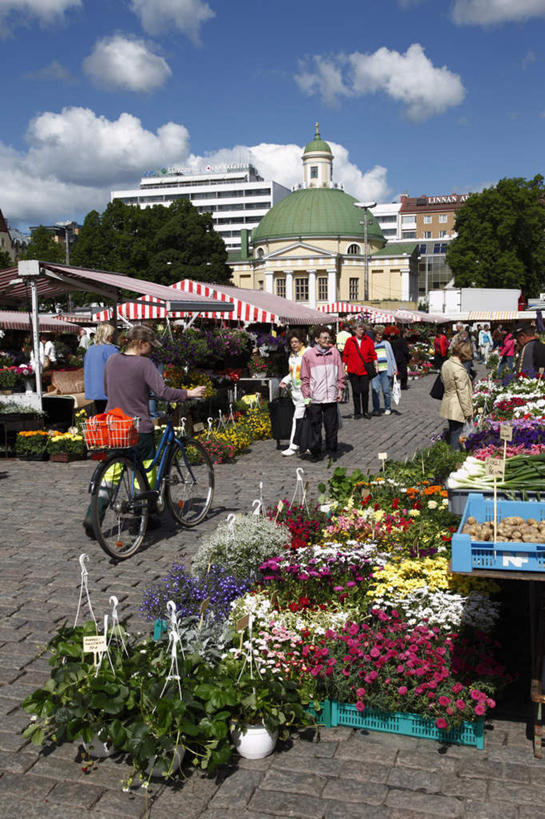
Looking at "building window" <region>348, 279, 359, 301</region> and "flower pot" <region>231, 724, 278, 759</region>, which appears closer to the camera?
"flower pot" <region>231, 724, 278, 759</region>

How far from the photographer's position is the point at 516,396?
990 cm

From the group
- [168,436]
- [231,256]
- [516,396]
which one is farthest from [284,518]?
[231,256]

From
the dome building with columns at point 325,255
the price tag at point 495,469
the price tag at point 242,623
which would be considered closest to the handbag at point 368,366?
the price tag at point 495,469

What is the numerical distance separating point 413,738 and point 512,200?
5656cm

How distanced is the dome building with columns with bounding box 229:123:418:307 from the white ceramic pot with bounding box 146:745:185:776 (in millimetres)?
89269

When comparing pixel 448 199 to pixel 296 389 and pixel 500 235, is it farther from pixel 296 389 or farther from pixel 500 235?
pixel 296 389

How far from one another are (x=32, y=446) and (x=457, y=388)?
6.12 meters

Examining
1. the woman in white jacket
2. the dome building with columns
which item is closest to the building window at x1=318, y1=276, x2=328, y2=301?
the dome building with columns

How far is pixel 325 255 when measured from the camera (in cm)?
9056

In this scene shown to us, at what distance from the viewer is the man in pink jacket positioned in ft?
34.5

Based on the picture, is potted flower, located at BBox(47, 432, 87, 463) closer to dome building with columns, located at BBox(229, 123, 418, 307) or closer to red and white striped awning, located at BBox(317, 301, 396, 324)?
red and white striped awning, located at BBox(317, 301, 396, 324)

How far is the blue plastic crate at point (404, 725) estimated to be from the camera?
11.7 feet

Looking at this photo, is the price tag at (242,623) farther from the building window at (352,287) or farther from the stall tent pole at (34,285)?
the building window at (352,287)

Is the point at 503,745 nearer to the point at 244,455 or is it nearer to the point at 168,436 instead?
the point at 168,436
